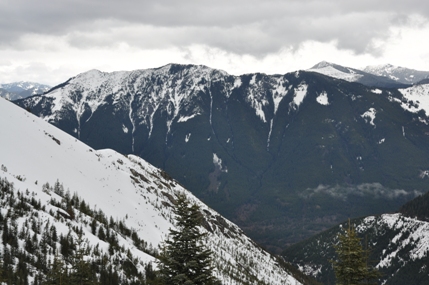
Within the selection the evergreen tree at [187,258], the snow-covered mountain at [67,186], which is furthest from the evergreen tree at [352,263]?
the snow-covered mountain at [67,186]

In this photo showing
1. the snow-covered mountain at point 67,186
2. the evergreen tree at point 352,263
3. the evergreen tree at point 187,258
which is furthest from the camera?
the snow-covered mountain at point 67,186

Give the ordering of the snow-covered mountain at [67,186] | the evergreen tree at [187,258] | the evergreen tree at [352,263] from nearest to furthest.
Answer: the evergreen tree at [187,258] < the evergreen tree at [352,263] < the snow-covered mountain at [67,186]

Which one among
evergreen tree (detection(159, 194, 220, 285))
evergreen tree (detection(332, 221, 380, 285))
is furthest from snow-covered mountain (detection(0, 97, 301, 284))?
evergreen tree (detection(332, 221, 380, 285))

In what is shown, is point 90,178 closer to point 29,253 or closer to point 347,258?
point 29,253

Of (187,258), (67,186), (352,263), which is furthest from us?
(67,186)

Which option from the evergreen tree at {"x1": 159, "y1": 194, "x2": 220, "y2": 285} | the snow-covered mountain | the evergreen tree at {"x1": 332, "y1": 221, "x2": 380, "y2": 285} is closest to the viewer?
the evergreen tree at {"x1": 159, "y1": 194, "x2": 220, "y2": 285}

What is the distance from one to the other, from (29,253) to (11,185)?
33.2ft

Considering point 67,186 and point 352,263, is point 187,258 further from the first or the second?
point 67,186

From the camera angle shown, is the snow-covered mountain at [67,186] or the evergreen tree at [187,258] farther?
the snow-covered mountain at [67,186]

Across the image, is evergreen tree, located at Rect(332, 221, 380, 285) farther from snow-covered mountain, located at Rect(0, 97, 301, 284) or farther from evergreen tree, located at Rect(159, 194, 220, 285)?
snow-covered mountain, located at Rect(0, 97, 301, 284)

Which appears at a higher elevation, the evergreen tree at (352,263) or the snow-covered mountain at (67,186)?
the snow-covered mountain at (67,186)

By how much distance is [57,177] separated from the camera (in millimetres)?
55500

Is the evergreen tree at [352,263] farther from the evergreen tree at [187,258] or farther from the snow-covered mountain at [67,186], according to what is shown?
the snow-covered mountain at [67,186]

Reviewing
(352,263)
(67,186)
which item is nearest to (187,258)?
(352,263)
